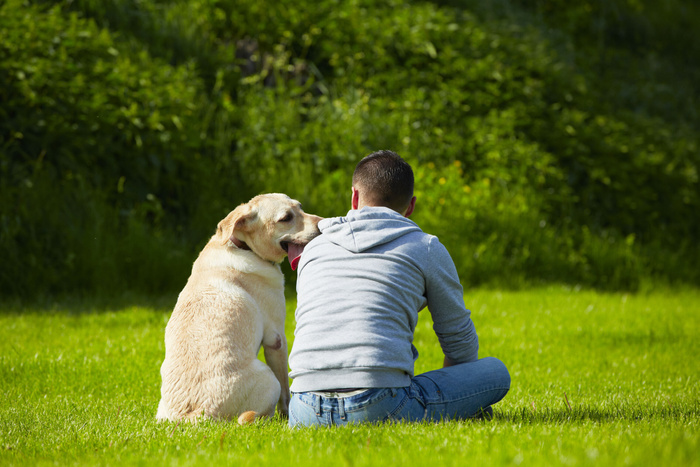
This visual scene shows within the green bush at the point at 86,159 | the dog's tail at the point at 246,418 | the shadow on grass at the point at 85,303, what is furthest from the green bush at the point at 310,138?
the dog's tail at the point at 246,418

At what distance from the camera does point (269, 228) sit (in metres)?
4.24

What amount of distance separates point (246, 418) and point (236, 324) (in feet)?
1.70

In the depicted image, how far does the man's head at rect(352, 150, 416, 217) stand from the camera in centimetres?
358

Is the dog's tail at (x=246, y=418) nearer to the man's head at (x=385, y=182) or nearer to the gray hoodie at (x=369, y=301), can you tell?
the gray hoodie at (x=369, y=301)

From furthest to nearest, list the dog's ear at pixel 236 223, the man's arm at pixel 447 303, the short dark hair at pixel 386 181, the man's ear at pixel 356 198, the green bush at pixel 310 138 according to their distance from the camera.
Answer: the green bush at pixel 310 138 → the dog's ear at pixel 236 223 → the man's ear at pixel 356 198 → the short dark hair at pixel 386 181 → the man's arm at pixel 447 303

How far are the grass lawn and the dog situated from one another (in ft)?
0.53

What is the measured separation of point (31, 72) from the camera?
858 cm

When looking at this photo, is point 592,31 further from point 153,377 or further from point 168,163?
point 153,377

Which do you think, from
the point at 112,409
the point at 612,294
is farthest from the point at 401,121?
the point at 112,409

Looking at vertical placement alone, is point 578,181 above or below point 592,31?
below

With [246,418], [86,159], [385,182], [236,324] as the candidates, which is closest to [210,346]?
[236,324]

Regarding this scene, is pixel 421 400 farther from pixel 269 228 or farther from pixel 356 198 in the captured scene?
pixel 269 228

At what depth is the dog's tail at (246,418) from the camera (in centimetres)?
365

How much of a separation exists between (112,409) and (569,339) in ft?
14.7
